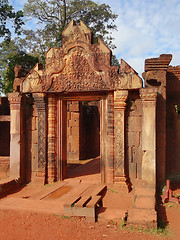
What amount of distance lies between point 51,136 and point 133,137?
8.57 ft

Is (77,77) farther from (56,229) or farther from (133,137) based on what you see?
(56,229)

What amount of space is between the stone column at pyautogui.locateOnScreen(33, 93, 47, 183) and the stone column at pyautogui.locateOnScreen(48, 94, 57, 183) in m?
0.14

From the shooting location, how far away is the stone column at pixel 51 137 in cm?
757

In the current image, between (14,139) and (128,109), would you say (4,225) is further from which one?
(128,109)

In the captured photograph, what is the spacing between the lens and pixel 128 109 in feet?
23.2

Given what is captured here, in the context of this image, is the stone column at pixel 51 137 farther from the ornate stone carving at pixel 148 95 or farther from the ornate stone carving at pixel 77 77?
the ornate stone carving at pixel 148 95

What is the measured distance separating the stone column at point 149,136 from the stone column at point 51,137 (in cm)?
284

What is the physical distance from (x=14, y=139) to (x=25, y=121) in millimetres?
708

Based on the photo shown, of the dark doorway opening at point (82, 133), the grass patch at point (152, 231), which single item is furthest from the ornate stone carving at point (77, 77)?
the dark doorway opening at point (82, 133)

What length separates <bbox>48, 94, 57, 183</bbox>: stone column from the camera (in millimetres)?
7566

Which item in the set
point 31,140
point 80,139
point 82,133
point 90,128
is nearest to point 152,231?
point 31,140

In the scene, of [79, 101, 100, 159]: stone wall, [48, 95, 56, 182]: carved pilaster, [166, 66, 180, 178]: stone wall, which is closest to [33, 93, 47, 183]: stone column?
[48, 95, 56, 182]: carved pilaster

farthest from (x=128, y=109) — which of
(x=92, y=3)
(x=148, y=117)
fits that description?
(x=92, y=3)

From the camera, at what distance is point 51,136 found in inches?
299
